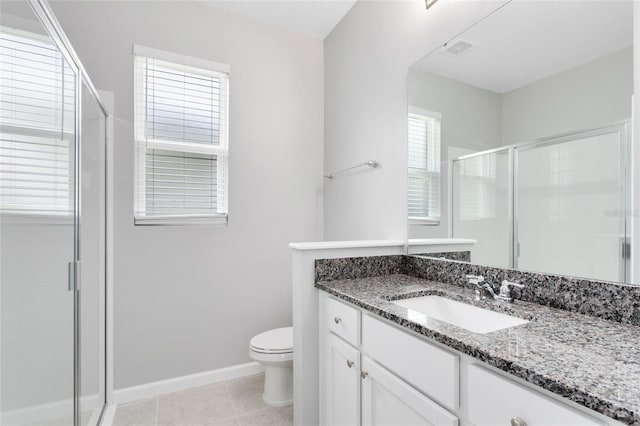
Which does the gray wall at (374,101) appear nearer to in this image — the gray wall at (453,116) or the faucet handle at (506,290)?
the gray wall at (453,116)

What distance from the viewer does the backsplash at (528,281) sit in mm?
942

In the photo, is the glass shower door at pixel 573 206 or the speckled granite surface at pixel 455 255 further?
the speckled granite surface at pixel 455 255

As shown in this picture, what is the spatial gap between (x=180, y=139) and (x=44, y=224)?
1.22 metres

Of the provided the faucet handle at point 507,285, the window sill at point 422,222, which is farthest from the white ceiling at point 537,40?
the faucet handle at point 507,285

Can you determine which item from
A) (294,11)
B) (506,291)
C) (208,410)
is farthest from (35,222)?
(294,11)

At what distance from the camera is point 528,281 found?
1179mm

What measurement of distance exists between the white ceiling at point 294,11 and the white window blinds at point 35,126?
139 cm

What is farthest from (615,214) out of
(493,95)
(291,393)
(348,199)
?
(291,393)

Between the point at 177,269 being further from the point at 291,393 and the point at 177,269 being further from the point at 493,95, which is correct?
the point at 493,95

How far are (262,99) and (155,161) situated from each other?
0.94 m

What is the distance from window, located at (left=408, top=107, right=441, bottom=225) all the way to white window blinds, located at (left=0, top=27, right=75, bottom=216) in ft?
5.43

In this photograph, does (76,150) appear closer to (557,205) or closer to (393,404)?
(393,404)

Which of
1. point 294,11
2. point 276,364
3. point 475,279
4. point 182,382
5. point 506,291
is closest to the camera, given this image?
point 506,291

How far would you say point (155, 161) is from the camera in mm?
2166
